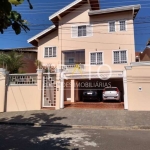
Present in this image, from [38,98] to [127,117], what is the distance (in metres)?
6.52

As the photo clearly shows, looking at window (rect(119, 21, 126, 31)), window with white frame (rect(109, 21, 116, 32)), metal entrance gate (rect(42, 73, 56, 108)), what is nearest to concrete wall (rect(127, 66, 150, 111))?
metal entrance gate (rect(42, 73, 56, 108))

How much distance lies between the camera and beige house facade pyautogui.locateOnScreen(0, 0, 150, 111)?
13.2m

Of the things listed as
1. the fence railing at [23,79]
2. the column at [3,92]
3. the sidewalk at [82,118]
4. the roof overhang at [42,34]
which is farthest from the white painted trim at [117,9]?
the column at [3,92]

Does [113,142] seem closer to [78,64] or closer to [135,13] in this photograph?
[78,64]

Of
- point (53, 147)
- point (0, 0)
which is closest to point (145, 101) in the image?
point (53, 147)

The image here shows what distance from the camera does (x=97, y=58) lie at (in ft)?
58.5

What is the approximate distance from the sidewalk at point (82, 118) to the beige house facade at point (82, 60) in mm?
1075

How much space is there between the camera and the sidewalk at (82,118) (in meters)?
9.80

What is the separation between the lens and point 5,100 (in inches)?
526

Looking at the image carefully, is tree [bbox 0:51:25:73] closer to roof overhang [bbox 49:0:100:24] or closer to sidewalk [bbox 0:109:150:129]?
roof overhang [bbox 49:0:100:24]

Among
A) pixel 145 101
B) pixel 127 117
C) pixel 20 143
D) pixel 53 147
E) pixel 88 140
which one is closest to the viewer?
pixel 53 147

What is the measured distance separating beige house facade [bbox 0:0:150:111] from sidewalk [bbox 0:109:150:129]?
108 centimetres

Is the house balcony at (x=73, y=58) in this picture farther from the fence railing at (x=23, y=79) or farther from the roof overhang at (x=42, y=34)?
the fence railing at (x=23, y=79)

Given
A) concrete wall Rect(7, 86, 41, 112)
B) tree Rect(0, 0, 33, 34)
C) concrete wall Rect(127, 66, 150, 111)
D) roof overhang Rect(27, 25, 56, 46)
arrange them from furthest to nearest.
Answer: roof overhang Rect(27, 25, 56, 46) < concrete wall Rect(7, 86, 41, 112) < concrete wall Rect(127, 66, 150, 111) < tree Rect(0, 0, 33, 34)
